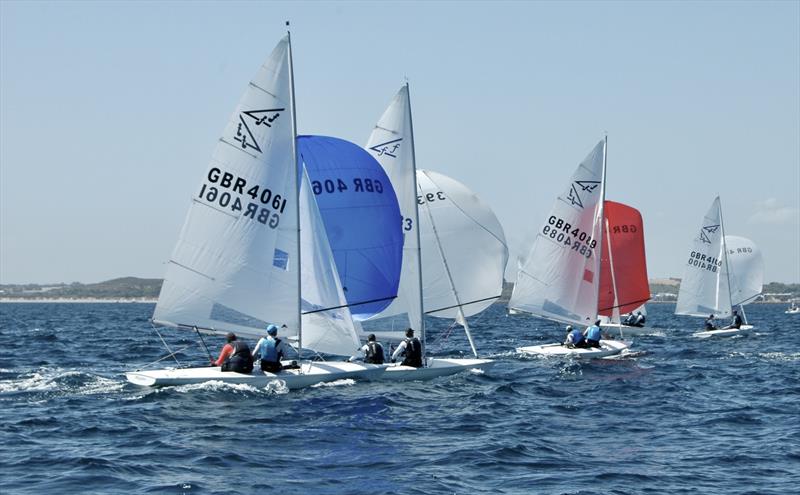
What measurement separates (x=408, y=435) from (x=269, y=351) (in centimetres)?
578

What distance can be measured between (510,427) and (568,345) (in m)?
15.6

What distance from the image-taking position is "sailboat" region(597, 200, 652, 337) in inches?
1591

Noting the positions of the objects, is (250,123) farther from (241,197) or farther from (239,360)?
(239,360)

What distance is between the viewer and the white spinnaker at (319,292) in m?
24.8

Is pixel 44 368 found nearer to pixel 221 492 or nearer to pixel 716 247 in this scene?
pixel 221 492

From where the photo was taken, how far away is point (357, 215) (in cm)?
2542

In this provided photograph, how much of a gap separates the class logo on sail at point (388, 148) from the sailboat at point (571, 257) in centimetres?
1026

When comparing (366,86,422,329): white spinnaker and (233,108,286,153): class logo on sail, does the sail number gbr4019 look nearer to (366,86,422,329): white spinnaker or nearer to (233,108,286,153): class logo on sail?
(366,86,422,329): white spinnaker

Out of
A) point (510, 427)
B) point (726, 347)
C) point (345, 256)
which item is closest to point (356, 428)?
point (510, 427)

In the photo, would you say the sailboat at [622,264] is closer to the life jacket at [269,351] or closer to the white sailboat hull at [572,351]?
the white sailboat hull at [572,351]

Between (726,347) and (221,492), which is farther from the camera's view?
(726,347)

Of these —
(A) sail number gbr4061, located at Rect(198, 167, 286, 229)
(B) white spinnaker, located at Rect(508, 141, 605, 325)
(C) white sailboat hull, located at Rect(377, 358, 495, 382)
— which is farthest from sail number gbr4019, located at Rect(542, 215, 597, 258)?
(A) sail number gbr4061, located at Rect(198, 167, 286, 229)

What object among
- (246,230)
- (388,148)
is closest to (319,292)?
(246,230)

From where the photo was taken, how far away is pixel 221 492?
44.8 feet
